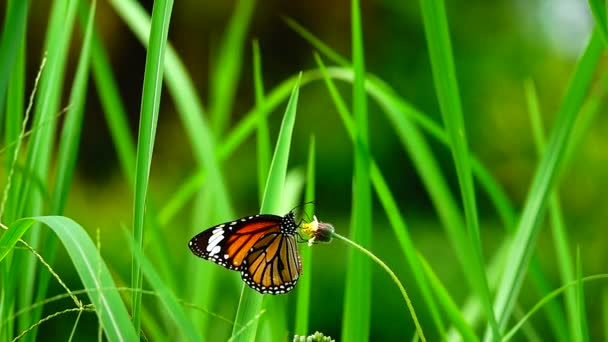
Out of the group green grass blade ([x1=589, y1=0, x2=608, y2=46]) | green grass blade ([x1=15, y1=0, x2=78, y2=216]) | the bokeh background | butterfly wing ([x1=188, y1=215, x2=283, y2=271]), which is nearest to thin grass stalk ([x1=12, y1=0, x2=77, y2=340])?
green grass blade ([x1=15, y1=0, x2=78, y2=216])

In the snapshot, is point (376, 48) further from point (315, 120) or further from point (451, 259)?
point (451, 259)

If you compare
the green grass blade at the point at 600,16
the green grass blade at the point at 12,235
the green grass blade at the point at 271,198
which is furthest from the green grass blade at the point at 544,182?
the green grass blade at the point at 12,235

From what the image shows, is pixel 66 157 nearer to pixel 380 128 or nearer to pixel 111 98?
pixel 111 98

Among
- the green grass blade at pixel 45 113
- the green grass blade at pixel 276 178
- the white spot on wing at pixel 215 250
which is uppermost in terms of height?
the green grass blade at pixel 45 113

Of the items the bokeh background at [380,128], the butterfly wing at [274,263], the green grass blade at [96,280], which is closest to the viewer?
the green grass blade at [96,280]

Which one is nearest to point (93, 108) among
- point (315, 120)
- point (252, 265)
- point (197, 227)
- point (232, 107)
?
point (232, 107)

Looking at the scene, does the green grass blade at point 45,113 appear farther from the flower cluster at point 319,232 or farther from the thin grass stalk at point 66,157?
the flower cluster at point 319,232

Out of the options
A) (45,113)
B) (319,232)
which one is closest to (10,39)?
(45,113)
